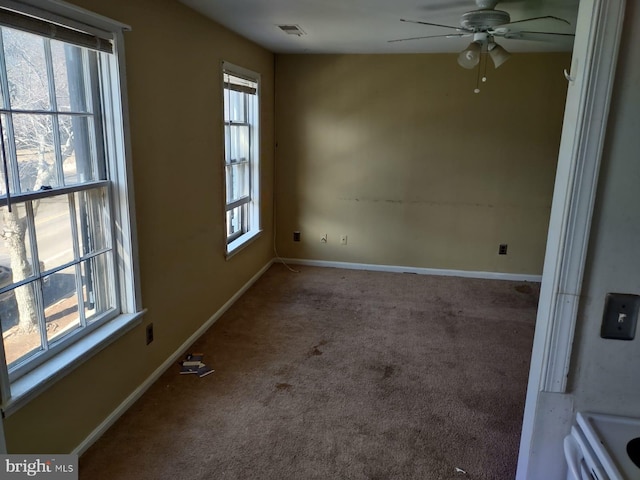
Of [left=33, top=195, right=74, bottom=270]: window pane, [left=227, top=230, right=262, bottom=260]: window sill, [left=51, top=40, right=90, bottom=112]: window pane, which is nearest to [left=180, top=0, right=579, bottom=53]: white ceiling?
[left=51, top=40, right=90, bottom=112]: window pane

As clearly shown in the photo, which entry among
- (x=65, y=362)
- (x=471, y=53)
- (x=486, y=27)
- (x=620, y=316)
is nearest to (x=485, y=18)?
(x=486, y=27)

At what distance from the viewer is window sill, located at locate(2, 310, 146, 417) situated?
5.89ft

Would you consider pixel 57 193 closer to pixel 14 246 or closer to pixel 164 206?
pixel 14 246

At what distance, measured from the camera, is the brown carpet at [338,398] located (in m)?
2.17

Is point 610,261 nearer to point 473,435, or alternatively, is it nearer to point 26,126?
point 473,435

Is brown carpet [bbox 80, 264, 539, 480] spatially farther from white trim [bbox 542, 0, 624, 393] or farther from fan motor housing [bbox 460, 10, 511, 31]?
fan motor housing [bbox 460, 10, 511, 31]

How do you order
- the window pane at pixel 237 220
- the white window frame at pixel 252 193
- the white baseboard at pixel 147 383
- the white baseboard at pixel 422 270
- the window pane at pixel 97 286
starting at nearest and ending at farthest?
→ the white baseboard at pixel 147 383 < the window pane at pixel 97 286 < the white window frame at pixel 252 193 < the window pane at pixel 237 220 < the white baseboard at pixel 422 270

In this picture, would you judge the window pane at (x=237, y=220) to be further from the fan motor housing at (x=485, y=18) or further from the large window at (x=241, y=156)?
the fan motor housing at (x=485, y=18)

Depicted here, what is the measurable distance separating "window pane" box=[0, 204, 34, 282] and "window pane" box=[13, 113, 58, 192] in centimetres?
12

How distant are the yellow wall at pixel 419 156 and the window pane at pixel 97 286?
2994 millimetres

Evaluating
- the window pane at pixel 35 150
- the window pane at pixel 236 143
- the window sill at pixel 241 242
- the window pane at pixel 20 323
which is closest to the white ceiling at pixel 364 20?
the window pane at pixel 236 143

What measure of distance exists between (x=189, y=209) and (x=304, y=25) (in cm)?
167

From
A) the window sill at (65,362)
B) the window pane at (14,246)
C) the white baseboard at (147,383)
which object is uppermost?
the window pane at (14,246)

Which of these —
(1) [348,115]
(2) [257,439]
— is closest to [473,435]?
(2) [257,439]
